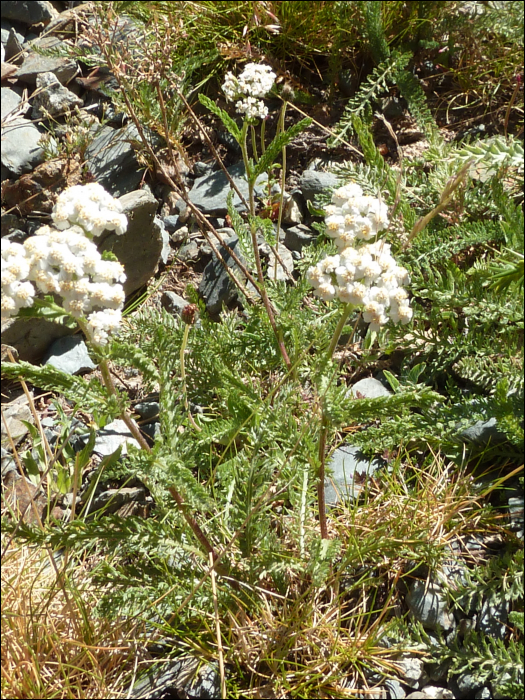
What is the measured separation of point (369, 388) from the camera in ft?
8.42

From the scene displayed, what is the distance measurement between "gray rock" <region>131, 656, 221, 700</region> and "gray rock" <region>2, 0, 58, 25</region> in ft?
10.5

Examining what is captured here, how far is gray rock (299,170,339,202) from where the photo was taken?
120 inches

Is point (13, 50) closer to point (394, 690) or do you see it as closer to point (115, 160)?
point (115, 160)

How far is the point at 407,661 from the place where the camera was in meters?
1.98

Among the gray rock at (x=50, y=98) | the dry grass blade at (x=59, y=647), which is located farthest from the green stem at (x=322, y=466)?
the gray rock at (x=50, y=98)

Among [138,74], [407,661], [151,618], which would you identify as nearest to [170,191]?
[138,74]

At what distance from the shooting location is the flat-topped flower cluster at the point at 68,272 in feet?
4.69

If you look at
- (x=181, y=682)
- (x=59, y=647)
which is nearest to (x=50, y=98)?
(x=59, y=647)

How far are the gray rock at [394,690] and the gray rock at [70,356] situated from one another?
63.2 inches

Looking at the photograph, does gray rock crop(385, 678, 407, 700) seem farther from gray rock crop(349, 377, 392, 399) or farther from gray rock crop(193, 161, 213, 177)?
gray rock crop(193, 161, 213, 177)

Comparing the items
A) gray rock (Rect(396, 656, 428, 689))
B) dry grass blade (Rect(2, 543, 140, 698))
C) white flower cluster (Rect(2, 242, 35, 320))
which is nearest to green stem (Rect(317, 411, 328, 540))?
gray rock (Rect(396, 656, 428, 689))

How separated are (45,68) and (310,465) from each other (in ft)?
8.36

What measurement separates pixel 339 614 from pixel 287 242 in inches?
66.7

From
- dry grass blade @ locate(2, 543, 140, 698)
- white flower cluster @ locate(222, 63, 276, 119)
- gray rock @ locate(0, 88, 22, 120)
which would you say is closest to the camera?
dry grass blade @ locate(2, 543, 140, 698)
